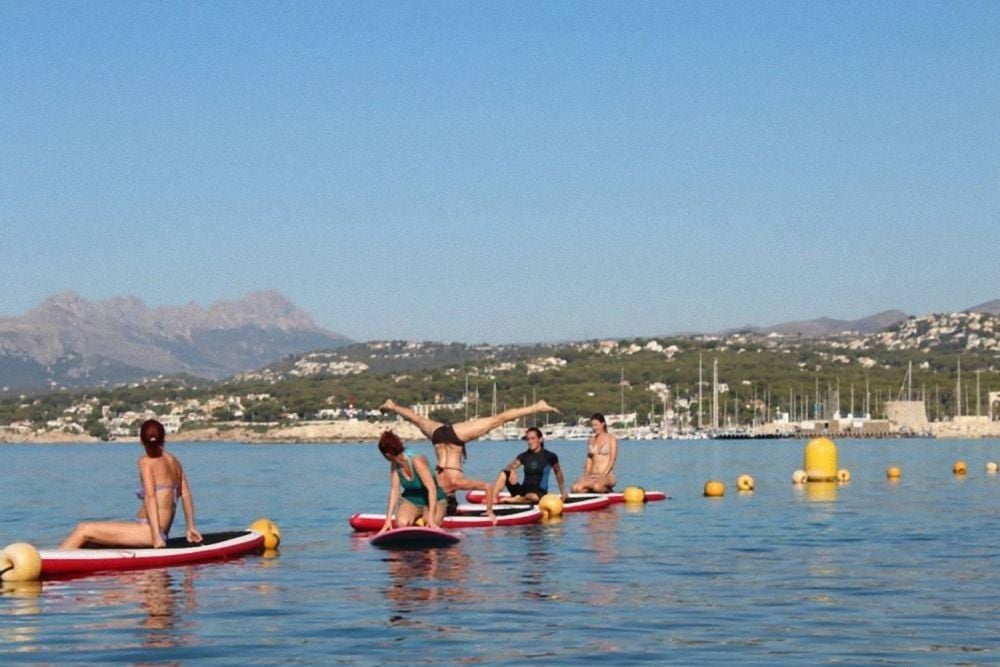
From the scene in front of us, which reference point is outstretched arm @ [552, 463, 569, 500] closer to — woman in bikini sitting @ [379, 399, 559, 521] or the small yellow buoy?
woman in bikini sitting @ [379, 399, 559, 521]

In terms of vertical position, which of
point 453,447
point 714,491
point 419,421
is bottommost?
point 714,491

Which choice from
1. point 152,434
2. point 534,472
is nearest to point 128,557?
point 152,434

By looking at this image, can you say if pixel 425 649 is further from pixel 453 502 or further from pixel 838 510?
pixel 838 510

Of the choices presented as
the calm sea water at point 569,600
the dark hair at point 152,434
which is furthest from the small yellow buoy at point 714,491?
the dark hair at point 152,434

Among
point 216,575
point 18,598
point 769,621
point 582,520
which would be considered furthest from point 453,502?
point 769,621

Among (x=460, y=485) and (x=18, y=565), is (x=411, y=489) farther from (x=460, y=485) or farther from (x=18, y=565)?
(x=18, y=565)

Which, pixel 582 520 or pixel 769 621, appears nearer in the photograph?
pixel 769 621

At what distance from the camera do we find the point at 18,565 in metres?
24.8

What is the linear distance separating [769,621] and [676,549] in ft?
35.8

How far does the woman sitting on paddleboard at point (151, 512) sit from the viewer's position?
84.2 ft

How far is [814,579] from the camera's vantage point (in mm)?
25359

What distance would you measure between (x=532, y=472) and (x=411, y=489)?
887 centimetres

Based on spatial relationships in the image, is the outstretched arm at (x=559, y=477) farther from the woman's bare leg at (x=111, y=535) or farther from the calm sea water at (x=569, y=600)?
the woman's bare leg at (x=111, y=535)

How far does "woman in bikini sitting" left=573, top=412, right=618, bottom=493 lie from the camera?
4428 cm
